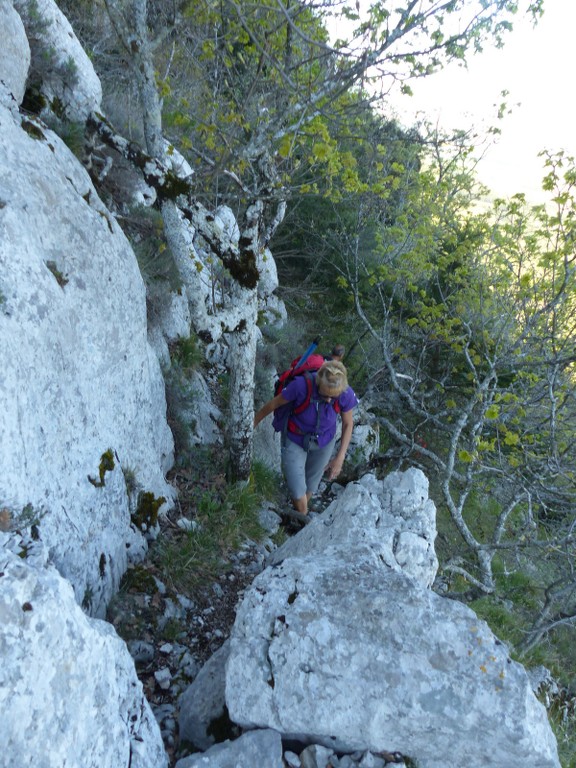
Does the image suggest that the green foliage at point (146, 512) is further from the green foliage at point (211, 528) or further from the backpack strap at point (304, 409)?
the backpack strap at point (304, 409)

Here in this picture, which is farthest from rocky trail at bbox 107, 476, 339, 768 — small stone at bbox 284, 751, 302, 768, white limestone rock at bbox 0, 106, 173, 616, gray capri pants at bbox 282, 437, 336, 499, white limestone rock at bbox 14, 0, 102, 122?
white limestone rock at bbox 14, 0, 102, 122

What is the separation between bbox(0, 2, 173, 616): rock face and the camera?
10.6ft

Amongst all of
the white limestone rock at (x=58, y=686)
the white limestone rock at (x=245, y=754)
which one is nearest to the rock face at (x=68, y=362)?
the white limestone rock at (x=58, y=686)

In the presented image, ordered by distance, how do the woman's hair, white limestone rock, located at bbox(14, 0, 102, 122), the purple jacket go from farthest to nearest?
white limestone rock, located at bbox(14, 0, 102, 122)
the purple jacket
the woman's hair

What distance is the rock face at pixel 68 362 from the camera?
323 cm

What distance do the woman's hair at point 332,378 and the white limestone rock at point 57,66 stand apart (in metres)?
4.33

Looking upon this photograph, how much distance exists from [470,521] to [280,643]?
8.93 metres

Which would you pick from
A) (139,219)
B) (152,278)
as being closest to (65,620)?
(152,278)

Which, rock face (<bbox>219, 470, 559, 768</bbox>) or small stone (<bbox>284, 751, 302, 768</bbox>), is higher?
rock face (<bbox>219, 470, 559, 768</bbox>)

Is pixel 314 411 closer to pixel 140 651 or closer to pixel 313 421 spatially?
pixel 313 421

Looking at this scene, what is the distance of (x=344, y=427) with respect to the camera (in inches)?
235

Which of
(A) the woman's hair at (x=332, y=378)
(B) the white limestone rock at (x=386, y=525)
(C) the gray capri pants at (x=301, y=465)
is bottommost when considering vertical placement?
(C) the gray capri pants at (x=301, y=465)

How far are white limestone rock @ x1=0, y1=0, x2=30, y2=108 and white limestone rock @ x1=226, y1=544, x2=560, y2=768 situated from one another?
5.52 meters

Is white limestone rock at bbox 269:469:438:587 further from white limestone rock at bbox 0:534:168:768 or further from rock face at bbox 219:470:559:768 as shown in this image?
white limestone rock at bbox 0:534:168:768
